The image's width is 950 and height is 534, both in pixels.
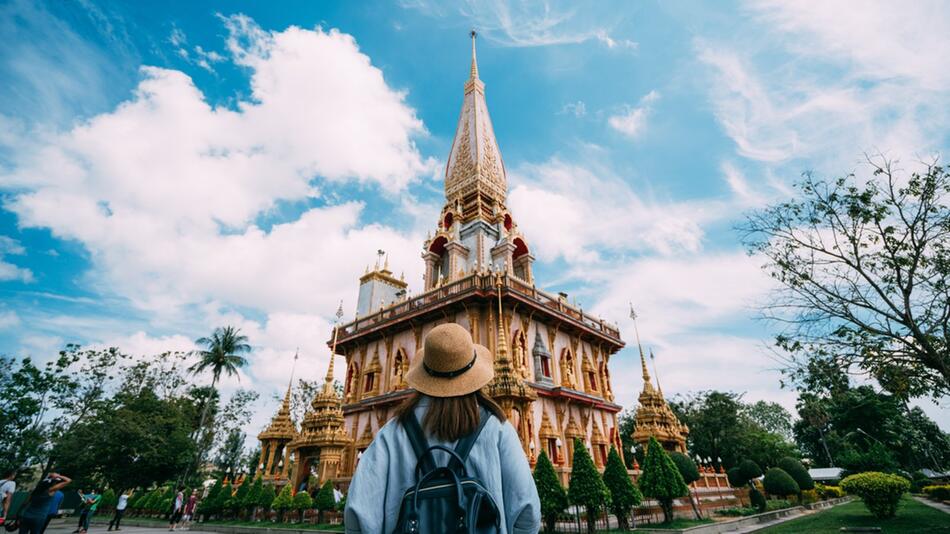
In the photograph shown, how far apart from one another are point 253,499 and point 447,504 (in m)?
17.4

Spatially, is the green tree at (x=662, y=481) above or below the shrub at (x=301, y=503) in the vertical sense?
above

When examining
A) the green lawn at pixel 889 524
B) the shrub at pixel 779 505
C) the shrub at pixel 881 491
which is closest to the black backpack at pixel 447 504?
the green lawn at pixel 889 524

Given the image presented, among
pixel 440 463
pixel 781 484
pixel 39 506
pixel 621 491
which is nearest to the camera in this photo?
pixel 440 463

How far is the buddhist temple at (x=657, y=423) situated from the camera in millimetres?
18641

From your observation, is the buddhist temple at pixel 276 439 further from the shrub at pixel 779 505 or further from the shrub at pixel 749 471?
the shrub at pixel 749 471

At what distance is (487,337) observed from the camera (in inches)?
745

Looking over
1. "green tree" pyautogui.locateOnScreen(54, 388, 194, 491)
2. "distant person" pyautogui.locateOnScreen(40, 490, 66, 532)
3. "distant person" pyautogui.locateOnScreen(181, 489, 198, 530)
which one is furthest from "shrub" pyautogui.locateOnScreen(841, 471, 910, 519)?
"green tree" pyautogui.locateOnScreen(54, 388, 194, 491)

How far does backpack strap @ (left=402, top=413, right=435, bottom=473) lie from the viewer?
2047 millimetres

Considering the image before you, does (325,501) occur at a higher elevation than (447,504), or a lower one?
lower

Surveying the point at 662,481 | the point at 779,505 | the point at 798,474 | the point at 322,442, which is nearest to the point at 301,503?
the point at 322,442

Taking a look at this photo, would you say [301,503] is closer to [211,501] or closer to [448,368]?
[211,501]

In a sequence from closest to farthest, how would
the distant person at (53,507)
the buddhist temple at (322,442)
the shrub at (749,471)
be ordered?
the distant person at (53,507)
the buddhist temple at (322,442)
the shrub at (749,471)

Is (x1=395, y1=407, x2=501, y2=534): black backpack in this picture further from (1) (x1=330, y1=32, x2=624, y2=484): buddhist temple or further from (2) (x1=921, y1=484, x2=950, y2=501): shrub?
(2) (x1=921, y1=484, x2=950, y2=501): shrub

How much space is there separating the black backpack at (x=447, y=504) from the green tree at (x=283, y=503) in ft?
50.5
